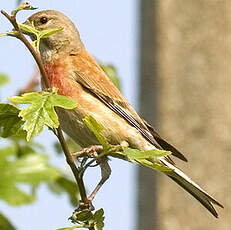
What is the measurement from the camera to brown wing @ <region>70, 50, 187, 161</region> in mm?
7258

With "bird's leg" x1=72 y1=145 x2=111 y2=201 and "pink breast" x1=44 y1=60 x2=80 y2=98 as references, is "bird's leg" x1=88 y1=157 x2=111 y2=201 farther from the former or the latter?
"pink breast" x1=44 y1=60 x2=80 y2=98

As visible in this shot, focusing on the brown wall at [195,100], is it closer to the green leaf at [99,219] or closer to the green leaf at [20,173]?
the green leaf at [20,173]

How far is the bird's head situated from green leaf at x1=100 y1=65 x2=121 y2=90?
0.75 metres

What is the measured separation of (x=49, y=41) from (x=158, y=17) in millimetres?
4341

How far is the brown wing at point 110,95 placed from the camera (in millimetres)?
7258

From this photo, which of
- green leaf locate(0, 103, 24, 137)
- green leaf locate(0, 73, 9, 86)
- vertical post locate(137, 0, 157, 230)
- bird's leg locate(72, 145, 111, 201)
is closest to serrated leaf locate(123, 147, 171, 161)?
green leaf locate(0, 103, 24, 137)

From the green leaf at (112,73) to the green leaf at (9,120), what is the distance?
168 centimetres

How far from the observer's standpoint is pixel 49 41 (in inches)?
303

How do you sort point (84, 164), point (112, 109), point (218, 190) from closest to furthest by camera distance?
1. point (84, 164)
2. point (112, 109)
3. point (218, 190)

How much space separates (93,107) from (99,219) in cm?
195

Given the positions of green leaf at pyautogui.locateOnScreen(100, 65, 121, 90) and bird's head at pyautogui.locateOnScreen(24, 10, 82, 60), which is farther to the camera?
bird's head at pyautogui.locateOnScreen(24, 10, 82, 60)

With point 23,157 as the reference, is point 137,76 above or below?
below

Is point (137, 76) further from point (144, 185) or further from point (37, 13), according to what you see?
point (37, 13)

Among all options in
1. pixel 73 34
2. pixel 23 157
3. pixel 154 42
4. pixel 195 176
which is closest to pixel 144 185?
pixel 195 176
